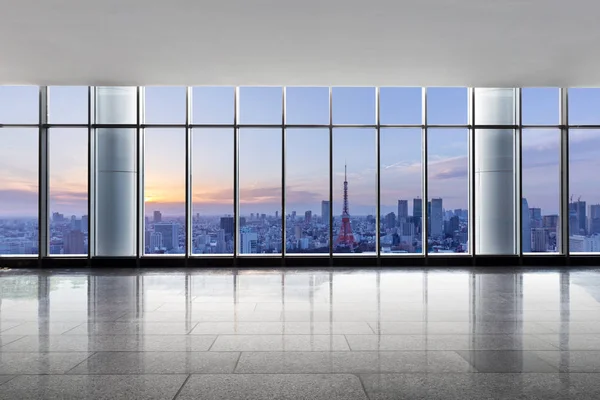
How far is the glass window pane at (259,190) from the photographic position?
17328 mm

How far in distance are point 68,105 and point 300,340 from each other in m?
13.5

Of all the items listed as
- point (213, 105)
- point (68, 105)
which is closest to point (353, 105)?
point (213, 105)

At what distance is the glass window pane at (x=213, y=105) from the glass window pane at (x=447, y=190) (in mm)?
6719

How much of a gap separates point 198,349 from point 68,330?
2.46 m

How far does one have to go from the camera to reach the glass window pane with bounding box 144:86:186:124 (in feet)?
57.1

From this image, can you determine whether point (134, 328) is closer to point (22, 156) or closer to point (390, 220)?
point (390, 220)

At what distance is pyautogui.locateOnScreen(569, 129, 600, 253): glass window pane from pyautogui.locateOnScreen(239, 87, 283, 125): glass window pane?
994 cm

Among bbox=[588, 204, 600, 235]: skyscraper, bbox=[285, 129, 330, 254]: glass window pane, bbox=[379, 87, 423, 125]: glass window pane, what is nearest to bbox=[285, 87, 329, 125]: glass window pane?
bbox=[285, 129, 330, 254]: glass window pane

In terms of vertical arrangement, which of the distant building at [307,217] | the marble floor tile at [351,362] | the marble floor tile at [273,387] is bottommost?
the marble floor tile at [351,362]

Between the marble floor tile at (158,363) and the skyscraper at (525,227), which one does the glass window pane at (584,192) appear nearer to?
the skyscraper at (525,227)

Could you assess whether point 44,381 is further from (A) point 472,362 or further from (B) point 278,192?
(B) point 278,192

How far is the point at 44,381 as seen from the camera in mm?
5613

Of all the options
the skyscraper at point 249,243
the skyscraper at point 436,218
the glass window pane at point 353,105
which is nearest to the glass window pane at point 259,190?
the skyscraper at point 249,243

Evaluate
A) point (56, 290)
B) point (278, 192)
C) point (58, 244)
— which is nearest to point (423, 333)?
point (56, 290)
